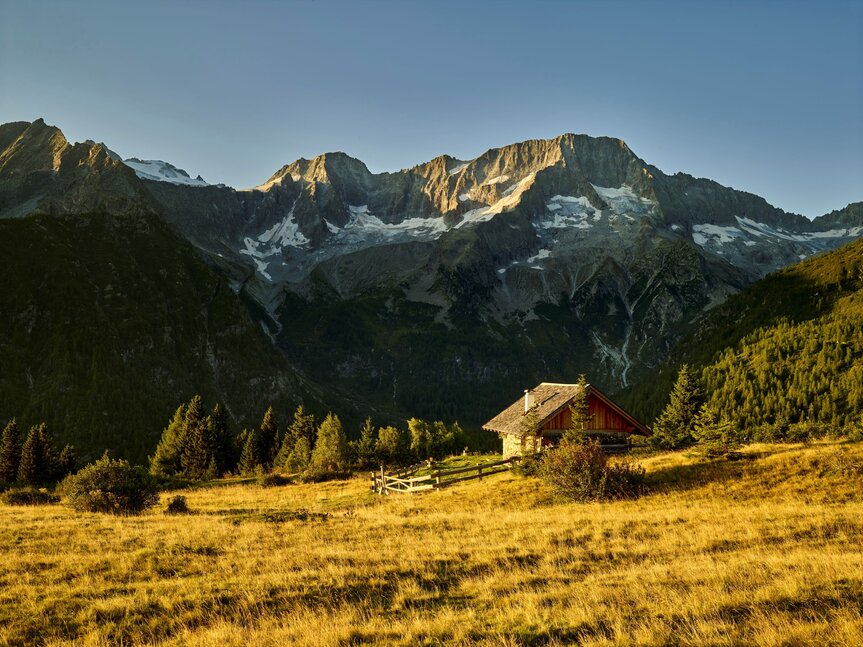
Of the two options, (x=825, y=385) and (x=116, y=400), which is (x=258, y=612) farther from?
(x=116, y=400)

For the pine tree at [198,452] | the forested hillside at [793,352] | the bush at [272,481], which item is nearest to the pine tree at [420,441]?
the bush at [272,481]

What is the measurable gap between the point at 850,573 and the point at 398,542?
45.9 feet

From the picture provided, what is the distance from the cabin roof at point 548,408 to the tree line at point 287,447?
696 inches

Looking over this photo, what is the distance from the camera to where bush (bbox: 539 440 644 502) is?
98.1 feet

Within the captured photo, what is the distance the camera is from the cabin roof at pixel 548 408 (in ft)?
155

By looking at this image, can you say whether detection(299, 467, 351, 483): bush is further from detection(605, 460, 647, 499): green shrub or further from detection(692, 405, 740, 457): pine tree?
detection(692, 405, 740, 457): pine tree

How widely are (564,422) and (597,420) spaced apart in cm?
312

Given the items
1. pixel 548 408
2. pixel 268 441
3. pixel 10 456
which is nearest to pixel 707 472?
pixel 548 408

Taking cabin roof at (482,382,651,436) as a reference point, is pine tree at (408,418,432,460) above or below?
below

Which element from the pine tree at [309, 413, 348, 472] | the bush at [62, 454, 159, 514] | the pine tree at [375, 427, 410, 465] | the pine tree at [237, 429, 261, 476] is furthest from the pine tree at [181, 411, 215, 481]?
the bush at [62, 454, 159, 514]

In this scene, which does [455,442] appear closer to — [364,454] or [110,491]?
[364,454]

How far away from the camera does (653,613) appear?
10.5m

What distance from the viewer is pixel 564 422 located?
4825cm

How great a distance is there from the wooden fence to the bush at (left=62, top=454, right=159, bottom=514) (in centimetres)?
1708
